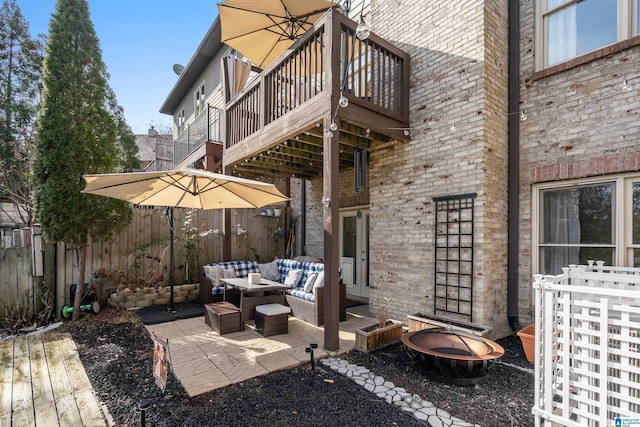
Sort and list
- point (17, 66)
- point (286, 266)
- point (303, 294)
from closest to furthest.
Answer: point (303, 294) < point (286, 266) < point (17, 66)

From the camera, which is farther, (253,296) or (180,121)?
(180,121)

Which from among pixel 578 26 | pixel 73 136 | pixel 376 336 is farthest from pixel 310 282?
pixel 578 26

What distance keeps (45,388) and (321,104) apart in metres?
4.33

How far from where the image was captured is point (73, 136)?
5000mm

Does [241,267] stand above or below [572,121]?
below

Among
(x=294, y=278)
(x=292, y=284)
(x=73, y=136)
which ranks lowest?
(x=292, y=284)

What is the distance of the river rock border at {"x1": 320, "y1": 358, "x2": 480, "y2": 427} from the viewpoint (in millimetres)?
2549

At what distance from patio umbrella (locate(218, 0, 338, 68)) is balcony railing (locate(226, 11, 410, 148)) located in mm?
775

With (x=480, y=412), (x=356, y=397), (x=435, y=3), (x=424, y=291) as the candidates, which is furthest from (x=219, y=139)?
(x=480, y=412)

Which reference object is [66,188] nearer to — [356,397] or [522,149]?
[356,397]

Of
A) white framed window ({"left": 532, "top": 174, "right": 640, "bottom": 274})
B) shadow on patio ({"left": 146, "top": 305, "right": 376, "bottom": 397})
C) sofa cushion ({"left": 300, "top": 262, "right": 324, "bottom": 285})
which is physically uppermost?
white framed window ({"left": 532, "top": 174, "right": 640, "bottom": 274})

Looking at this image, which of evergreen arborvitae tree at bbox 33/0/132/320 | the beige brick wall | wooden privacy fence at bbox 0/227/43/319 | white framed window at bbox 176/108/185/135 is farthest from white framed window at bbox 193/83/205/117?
the beige brick wall

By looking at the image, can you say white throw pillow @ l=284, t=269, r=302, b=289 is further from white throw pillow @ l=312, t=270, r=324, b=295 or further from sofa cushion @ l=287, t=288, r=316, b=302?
white throw pillow @ l=312, t=270, r=324, b=295

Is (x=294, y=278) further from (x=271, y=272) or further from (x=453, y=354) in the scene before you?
(x=453, y=354)
